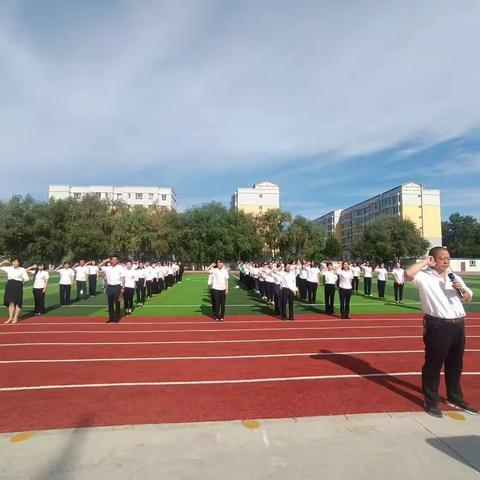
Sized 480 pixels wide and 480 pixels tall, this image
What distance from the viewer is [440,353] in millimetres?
4945

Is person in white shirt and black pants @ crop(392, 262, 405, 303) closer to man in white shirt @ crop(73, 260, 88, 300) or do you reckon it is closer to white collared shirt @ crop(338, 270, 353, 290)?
white collared shirt @ crop(338, 270, 353, 290)

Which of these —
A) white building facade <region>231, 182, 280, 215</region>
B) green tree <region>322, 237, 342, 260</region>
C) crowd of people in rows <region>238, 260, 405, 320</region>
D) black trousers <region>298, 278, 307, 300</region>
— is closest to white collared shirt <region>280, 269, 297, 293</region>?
crowd of people in rows <region>238, 260, 405, 320</region>

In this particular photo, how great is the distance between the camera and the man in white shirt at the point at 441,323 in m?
4.91

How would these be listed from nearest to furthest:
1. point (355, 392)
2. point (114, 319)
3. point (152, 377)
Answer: point (355, 392) < point (152, 377) < point (114, 319)

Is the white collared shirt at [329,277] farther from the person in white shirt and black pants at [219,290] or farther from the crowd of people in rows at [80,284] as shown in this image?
the crowd of people in rows at [80,284]

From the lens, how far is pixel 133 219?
212 ft

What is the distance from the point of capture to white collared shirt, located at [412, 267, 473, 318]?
16.2ft

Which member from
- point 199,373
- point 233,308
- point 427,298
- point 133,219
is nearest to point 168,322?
point 233,308

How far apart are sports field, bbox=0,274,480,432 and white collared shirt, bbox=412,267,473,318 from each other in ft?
3.87

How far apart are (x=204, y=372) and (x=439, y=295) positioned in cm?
Answer: 366

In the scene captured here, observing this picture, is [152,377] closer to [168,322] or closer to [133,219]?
[168,322]

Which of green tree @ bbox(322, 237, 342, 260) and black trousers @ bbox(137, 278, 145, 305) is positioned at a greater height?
green tree @ bbox(322, 237, 342, 260)

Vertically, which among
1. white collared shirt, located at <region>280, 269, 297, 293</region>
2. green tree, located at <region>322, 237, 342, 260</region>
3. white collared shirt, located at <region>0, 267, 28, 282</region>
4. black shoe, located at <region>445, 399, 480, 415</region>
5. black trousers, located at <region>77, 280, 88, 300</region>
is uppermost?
green tree, located at <region>322, 237, 342, 260</region>

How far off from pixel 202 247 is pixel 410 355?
180 feet
